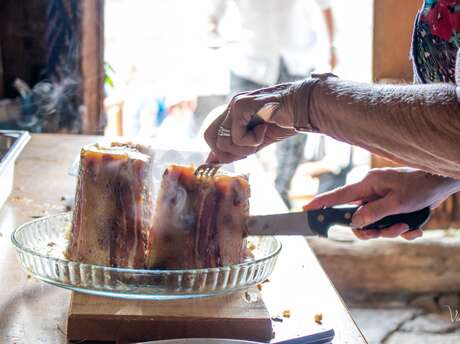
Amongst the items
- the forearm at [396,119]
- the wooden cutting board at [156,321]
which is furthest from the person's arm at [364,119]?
the wooden cutting board at [156,321]

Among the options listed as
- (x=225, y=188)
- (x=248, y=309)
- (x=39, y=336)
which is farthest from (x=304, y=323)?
(x=39, y=336)

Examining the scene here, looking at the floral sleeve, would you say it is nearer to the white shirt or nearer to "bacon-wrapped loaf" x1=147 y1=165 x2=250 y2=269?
"bacon-wrapped loaf" x1=147 y1=165 x2=250 y2=269

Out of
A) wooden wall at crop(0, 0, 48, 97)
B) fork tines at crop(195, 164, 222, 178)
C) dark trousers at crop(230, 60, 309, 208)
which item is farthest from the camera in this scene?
dark trousers at crop(230, 60, 309, 208)

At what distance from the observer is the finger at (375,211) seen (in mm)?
1352

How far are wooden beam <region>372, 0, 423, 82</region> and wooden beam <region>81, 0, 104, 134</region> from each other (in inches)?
46.2

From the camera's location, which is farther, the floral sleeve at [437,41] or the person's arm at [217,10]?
the person's arm at [217,10]

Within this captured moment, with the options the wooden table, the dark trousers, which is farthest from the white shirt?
the wooden table

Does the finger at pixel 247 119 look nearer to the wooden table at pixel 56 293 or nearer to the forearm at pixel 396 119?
the forearm at pixel 396 119

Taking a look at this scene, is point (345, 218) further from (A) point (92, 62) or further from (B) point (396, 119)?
(A) point (92, 62)

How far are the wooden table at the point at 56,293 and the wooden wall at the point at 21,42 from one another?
4.55 feet

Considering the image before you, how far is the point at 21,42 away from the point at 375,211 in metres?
2.22

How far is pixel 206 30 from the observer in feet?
14.0

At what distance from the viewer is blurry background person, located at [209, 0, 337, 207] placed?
4.02 m

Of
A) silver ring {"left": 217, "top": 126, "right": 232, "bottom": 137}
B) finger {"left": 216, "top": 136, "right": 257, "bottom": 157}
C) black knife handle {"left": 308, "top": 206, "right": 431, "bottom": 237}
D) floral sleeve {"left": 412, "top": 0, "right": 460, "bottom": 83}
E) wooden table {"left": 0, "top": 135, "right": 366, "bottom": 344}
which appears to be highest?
floral sleeve {"left": 412, "top": 0, "right": 460, "bottom": 83}
